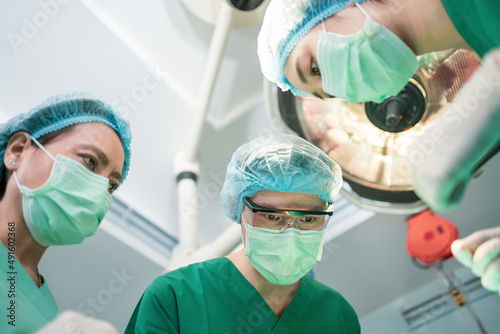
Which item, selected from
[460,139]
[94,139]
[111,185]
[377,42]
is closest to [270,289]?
[111,185]

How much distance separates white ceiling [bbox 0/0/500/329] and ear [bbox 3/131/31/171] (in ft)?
2.52

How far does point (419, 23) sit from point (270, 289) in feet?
2.81

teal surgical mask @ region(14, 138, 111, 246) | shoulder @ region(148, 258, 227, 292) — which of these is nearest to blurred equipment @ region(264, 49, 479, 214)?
shoulder @ region(148, 258, 227, 292)

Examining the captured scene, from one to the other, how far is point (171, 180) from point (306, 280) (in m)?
1.19

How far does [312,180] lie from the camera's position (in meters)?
1.39

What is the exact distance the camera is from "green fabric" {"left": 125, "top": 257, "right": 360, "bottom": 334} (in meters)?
1.32


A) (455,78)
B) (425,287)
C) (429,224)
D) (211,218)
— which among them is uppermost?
(455,78)

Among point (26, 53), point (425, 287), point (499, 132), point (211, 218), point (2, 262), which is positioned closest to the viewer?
point (499, 132)

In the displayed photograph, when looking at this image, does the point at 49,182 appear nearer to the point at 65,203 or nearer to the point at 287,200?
the point at 65,203

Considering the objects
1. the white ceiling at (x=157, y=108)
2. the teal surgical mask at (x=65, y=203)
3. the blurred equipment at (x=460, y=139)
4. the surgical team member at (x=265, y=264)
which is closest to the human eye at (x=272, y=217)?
the surgical team member at (x=265, y=264)

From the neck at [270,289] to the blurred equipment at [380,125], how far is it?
358 mm

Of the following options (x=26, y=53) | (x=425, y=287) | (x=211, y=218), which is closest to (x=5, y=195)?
(x=26, y=53)

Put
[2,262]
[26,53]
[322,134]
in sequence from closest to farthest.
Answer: [2,262]
[322,134]
[26,53]

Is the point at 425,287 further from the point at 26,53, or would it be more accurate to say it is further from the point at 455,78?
the point at 26,53
